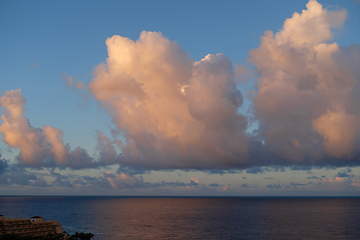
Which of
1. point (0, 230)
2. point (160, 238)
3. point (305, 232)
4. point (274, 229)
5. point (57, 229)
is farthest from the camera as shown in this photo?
point (274, 229)

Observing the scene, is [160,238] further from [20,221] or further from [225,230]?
[20,221]

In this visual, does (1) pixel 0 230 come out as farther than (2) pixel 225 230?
No

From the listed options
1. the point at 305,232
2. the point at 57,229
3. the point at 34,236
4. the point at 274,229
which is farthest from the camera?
the point at 274,229

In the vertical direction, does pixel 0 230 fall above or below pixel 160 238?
above

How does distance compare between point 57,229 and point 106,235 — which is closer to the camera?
point 57,229

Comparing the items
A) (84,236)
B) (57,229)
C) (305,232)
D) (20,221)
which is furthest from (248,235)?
(20,221)

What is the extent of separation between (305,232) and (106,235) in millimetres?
98490

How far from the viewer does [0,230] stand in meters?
92.5

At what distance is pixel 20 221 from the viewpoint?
97.9 metres

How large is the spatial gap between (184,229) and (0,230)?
312 ft

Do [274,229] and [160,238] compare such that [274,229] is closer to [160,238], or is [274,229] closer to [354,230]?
[354,230]

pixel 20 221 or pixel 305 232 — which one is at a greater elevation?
pixel 20 221

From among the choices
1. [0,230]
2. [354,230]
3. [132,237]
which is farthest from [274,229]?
[0,230]

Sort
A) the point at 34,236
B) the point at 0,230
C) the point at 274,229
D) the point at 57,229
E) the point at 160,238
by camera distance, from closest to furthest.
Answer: the point at 0,230, the point at 34,236, the point at 57,229, the point at 160,238, the point at 274,229
